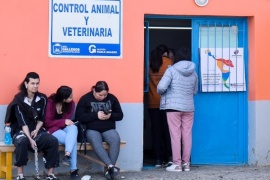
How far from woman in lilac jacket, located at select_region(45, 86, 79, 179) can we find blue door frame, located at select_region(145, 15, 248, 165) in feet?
6.90

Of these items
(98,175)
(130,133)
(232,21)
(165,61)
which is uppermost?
(232,21)

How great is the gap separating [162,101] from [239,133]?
1405 mm

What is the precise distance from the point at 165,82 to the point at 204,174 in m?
1.41

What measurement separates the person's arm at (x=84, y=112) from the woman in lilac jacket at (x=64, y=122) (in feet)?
0.32

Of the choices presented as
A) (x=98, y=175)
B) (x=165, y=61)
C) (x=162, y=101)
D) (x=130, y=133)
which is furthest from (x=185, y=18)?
(x=98, y=175)

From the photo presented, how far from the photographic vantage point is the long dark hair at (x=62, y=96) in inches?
348

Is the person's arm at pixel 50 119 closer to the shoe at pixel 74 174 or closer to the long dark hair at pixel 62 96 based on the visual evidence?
the long dark hair at pixel 62 96

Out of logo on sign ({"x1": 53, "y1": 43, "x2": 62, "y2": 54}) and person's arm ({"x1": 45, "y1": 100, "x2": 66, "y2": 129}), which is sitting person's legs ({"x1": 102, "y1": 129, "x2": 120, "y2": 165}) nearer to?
person's arm ({"x1": 45, "y1": 100, "x2": 66, "y2": 129})

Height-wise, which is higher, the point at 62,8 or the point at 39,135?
the point at 62,8

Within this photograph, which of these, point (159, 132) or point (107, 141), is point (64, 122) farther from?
point (159, 132)

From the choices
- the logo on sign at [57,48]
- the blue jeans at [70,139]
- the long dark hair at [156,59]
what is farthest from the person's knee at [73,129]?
the long dark hair at [156,59]

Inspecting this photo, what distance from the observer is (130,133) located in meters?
9.52

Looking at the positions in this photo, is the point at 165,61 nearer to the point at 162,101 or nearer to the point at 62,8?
the point at 162,101

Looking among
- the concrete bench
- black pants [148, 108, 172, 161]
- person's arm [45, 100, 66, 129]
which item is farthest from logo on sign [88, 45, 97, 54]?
black pants [148, 108, 172, 161]
